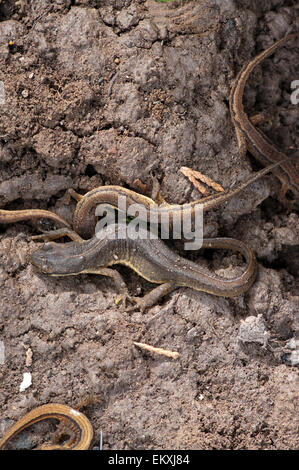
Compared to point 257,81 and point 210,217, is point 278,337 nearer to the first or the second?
point 210,217

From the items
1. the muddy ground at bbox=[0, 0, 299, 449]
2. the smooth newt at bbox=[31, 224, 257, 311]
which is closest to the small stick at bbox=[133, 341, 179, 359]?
the muddy ground at bbox=[0, 0, 299, 449]

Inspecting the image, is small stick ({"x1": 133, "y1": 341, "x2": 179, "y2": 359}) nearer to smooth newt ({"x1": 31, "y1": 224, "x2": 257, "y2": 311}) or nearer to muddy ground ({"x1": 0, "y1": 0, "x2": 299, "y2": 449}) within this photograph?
muddy ground ({"x1": 0, "y1": 0, "x2": 299, "y2": 449})

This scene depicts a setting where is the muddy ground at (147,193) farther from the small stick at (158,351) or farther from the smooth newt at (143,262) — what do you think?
the smooth newt at (143,262)

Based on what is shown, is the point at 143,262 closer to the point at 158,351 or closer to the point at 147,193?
the point at 147,193

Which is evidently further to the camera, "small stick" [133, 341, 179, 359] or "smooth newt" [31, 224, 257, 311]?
"smooth newt" [31, 224, 257, 311]

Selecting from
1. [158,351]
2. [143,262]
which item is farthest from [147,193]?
[158,351]

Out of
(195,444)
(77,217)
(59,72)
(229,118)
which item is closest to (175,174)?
(229,118)

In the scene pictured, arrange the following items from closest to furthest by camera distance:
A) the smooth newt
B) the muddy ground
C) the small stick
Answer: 1. the muddy ground
2. the small stick
3. the smooth newt

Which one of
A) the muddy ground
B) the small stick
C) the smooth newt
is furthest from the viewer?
the smooth newt
